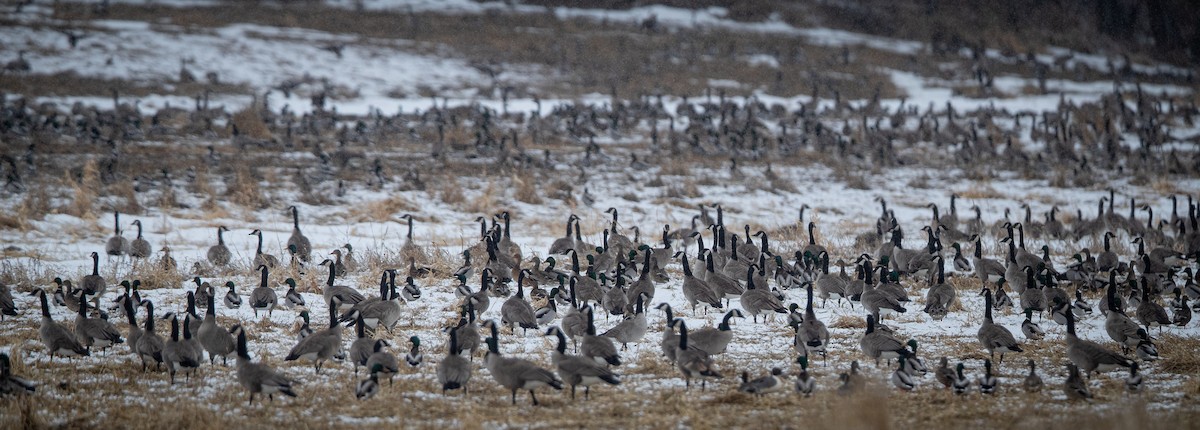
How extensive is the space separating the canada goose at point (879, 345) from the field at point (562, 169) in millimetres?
260

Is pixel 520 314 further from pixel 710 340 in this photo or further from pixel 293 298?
pixel 293 298

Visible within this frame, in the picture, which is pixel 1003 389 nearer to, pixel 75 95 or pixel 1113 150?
pixel 1113 150

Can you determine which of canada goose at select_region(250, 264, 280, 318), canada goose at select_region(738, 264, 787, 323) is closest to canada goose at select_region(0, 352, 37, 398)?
canada goose at select_region(250, 264, 280, 318)

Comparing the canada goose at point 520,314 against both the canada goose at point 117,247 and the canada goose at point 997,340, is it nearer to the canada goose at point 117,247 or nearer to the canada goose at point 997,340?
the canada goose at point 997,340

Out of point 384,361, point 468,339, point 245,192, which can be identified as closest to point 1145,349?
point 468,339

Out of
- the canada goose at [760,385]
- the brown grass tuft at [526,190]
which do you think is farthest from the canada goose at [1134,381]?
the brown grass tuft at [526,190]

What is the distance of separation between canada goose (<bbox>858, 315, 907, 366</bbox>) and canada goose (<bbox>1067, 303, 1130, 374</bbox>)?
1.87 m

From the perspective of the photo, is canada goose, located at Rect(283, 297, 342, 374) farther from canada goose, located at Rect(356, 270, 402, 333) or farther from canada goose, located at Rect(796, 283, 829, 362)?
canada goose, located at Rect(796, 283, 829, 362)

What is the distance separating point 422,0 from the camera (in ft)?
194

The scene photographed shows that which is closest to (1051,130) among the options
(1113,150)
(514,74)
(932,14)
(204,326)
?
(1113,150)

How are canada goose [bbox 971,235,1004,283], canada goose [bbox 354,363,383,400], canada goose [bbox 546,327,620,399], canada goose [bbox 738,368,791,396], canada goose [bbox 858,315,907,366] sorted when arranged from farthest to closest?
canada goose [bbox 971,235,1004,283] → canada goose [bbox 858,315,907,366] → canada goose [bbox 738,368,791,396] → canada goose [bbox 546,327,620,399] → canada goose [bbox 354,363,383,400]

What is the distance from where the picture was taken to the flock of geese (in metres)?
9.69

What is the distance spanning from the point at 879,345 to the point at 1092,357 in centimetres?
226

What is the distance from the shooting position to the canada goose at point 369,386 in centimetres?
912
